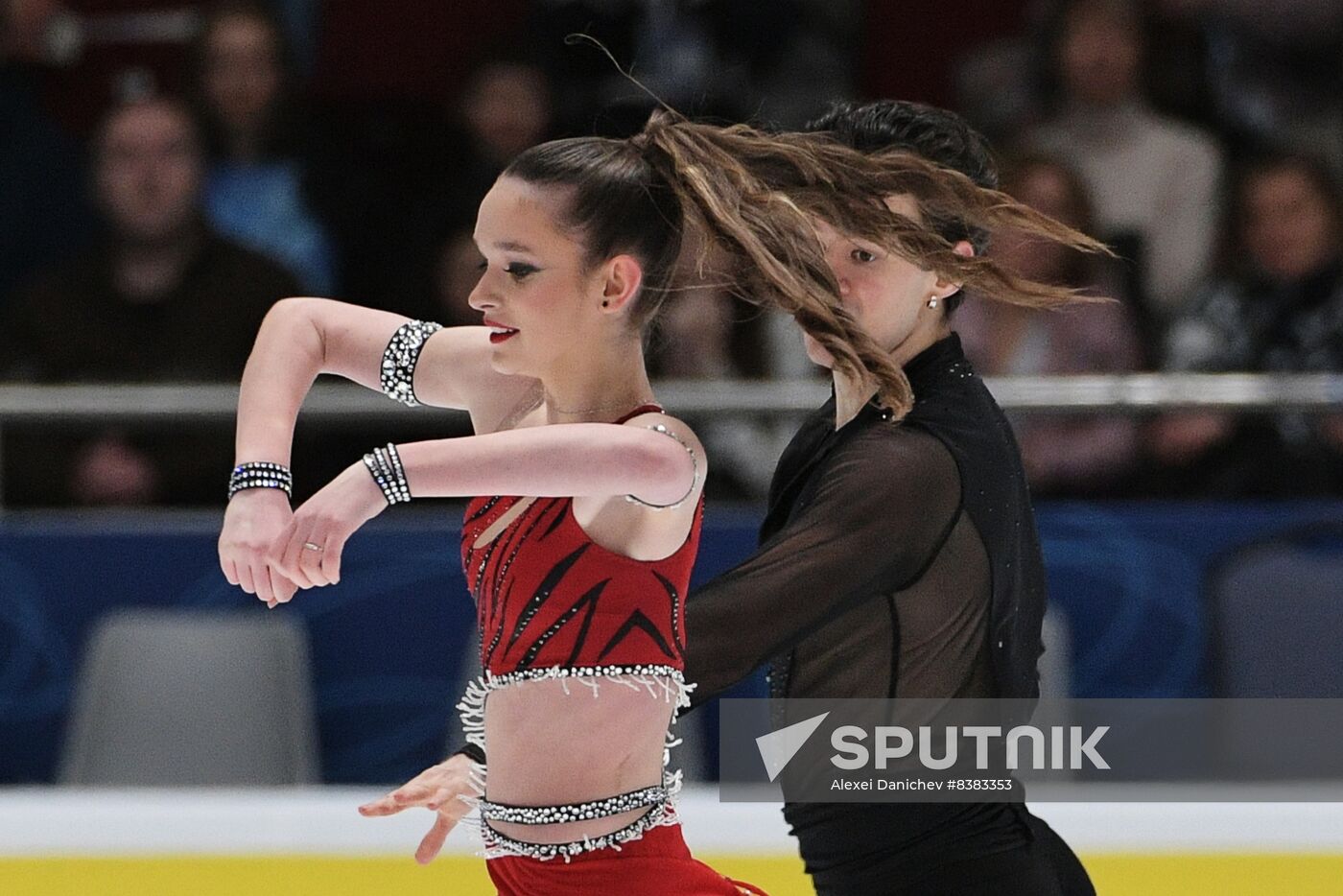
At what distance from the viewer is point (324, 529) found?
1.80 m

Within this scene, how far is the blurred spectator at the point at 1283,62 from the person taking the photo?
18.4 feet

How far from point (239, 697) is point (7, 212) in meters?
1.96

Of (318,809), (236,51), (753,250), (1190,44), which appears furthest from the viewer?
(1190,44)

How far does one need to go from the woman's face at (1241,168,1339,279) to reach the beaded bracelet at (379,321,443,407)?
10.3 feet

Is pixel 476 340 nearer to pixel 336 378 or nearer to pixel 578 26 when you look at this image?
pixel 336 378

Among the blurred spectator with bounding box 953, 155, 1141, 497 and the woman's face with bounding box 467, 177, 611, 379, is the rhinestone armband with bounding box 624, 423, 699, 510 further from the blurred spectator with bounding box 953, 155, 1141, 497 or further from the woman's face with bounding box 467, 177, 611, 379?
the blurred spectator with bounding box 953, 155, 1141, 497

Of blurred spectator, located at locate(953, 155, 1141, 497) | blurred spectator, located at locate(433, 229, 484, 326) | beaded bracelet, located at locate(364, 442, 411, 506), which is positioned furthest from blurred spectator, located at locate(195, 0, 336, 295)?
beaded bracelet, located at locate(364, 442, 411, 506)

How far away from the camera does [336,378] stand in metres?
5.11

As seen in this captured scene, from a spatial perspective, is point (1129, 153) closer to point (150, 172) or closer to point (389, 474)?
point (150, 172)

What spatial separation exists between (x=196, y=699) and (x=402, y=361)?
6.31 feet

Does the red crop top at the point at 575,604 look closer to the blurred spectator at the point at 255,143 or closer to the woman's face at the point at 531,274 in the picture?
the woman's face at the point at 531,274

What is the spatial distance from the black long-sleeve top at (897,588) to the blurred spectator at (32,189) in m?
3.55

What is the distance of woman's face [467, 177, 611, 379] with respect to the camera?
6.87ft

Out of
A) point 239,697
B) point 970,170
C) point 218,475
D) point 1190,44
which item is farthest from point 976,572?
point 1190,44
